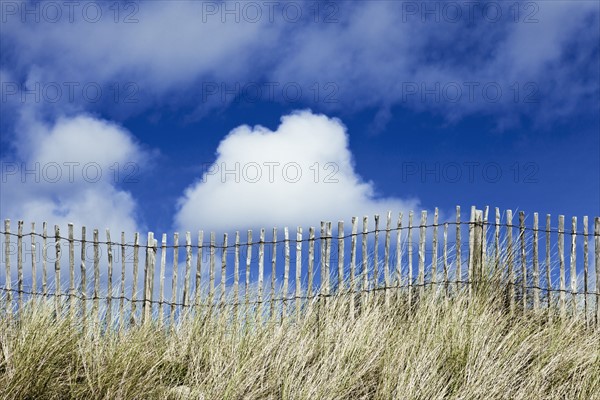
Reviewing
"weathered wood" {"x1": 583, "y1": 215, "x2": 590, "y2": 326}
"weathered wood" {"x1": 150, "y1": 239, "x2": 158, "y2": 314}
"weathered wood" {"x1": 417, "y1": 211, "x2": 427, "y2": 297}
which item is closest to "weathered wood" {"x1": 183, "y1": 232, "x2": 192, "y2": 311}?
"weathered wood" {"x1": 150, "y1": 239, "x2": 158, "y2": 314}

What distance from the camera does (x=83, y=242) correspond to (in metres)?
9.02

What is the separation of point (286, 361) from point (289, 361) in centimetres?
7

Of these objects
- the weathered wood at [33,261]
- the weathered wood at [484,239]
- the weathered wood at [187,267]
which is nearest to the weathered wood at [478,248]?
the weathered wood at [484,239]

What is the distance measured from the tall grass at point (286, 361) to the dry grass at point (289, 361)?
1cm

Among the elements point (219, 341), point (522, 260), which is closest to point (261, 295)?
point (219, 341)

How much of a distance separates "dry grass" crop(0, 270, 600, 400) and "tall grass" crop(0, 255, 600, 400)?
12 millimetres

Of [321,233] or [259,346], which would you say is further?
[321,233]

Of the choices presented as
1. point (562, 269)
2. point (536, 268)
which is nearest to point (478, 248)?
point (536, 268)

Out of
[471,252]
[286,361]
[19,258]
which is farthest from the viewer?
[19,258]

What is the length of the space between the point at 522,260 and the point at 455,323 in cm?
294

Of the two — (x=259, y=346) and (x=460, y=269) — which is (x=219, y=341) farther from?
(x=460, y=269)

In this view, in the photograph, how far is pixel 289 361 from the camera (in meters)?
5.43

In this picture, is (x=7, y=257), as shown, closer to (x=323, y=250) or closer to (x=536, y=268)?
(x=323, y=250)

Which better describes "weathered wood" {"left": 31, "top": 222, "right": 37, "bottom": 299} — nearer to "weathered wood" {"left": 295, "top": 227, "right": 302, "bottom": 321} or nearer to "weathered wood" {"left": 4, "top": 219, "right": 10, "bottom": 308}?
"weathered wood" {"left": 4, "top": 219, "right": 10, "bottom": 308}
